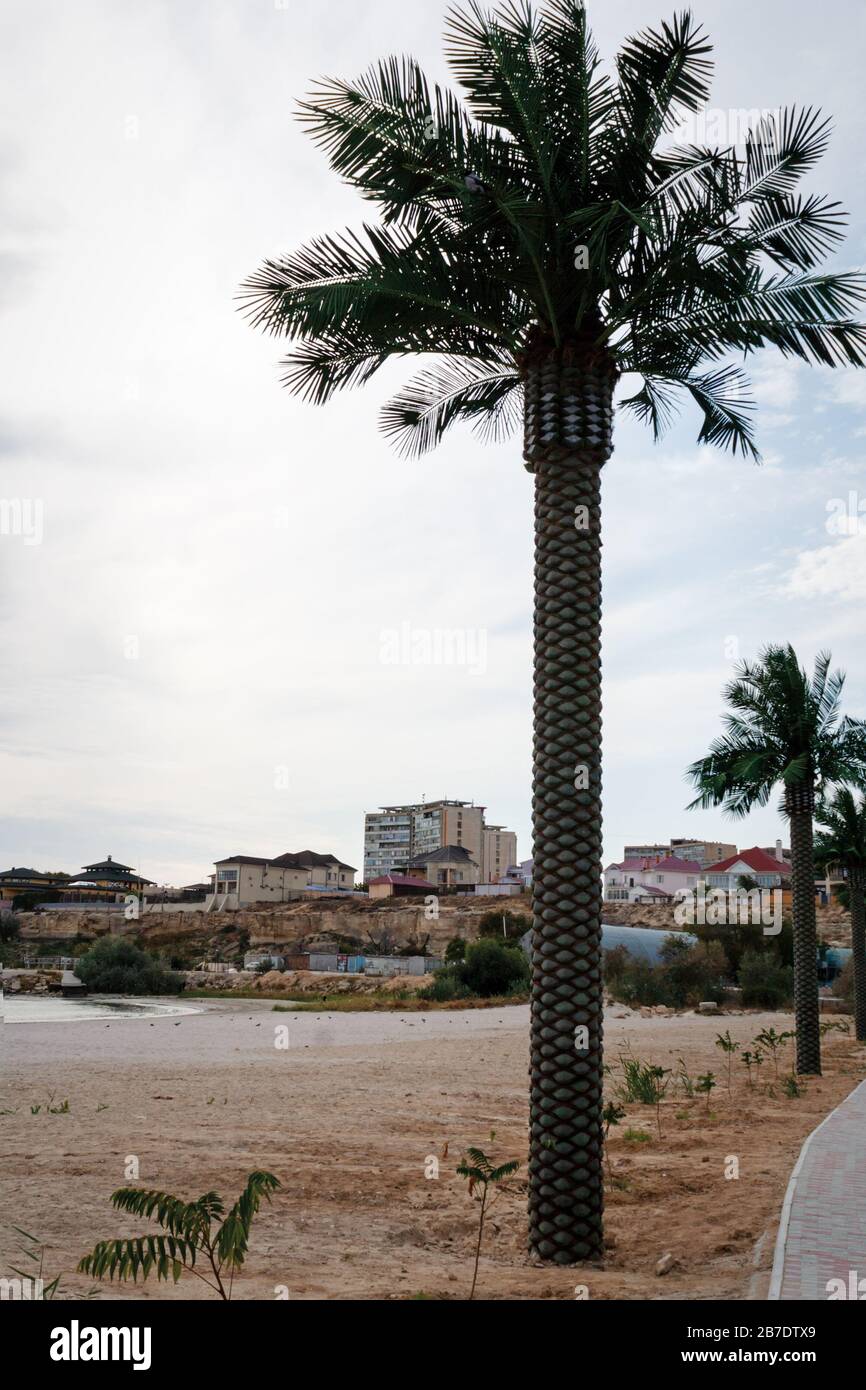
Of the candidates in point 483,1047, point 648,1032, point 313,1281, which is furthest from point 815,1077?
point 313,1281

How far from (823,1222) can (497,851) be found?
15780 cm

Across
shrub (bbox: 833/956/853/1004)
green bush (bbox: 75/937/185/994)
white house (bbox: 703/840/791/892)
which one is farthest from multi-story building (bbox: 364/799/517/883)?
shrub (bbox: 833/956/853/1004)

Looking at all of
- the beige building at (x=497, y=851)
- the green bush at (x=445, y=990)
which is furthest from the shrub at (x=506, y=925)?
the beige building at (x=497, y=851)

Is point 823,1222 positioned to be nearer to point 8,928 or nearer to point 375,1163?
point 375,1163

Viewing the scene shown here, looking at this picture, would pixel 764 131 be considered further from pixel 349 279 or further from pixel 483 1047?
pixel 483 1047

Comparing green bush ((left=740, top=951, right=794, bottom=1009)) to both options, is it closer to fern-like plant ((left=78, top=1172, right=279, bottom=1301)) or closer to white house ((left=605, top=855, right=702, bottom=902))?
fern-like plant ((left=78, top=1172, right=279, bottom=1301))

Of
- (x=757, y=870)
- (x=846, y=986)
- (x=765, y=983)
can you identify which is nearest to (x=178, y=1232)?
(x=765, y=983)

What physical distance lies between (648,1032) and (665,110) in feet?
82.1

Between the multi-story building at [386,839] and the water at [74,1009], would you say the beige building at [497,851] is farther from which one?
the water at [74,1009]

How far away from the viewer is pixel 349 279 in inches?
313

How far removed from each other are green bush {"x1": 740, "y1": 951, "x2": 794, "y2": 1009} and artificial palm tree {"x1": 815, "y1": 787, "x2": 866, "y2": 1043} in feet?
43.3

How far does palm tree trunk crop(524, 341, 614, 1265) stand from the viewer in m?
6.99

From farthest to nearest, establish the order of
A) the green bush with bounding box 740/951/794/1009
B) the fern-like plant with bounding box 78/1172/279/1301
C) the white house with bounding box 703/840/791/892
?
the white house with bounding box 703/840/791/892 < the green bush with bounding box 740/951/794/1009 < the fern-like plant with bounding box 78/1172/279/1301

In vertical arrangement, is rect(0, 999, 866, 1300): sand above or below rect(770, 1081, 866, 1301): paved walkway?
below
